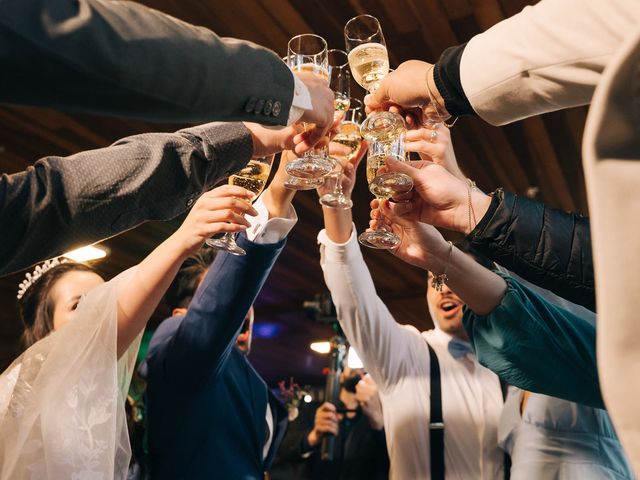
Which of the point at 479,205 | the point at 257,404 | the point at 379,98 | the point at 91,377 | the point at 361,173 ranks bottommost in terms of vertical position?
the point at 257,404

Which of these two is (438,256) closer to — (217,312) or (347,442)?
(217,312)

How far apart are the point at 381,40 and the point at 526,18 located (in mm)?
548

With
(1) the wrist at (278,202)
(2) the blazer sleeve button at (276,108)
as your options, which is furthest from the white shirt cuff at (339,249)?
(2) the blazer sleeve button at (276,108)

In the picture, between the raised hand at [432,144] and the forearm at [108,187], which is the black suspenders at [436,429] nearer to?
the raised hand at [432,144]

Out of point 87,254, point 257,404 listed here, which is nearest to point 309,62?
point 257,404

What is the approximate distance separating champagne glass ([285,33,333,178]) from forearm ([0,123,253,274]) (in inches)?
4.7

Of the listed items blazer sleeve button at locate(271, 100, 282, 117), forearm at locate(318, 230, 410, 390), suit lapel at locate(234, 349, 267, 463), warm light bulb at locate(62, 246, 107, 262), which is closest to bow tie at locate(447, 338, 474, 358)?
forearm at locate(318, 230, 410, 390)

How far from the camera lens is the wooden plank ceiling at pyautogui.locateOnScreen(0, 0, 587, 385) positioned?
7.33ft

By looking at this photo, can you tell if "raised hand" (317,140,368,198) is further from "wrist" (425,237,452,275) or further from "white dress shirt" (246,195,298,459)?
"wrist" (425,237,452,275)

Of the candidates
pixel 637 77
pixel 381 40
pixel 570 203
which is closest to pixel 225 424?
pixel 381 40

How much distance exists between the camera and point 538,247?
115cm

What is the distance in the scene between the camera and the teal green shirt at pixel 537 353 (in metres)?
1.30

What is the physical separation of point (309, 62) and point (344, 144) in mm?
236

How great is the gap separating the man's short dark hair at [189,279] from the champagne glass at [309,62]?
1023mm
